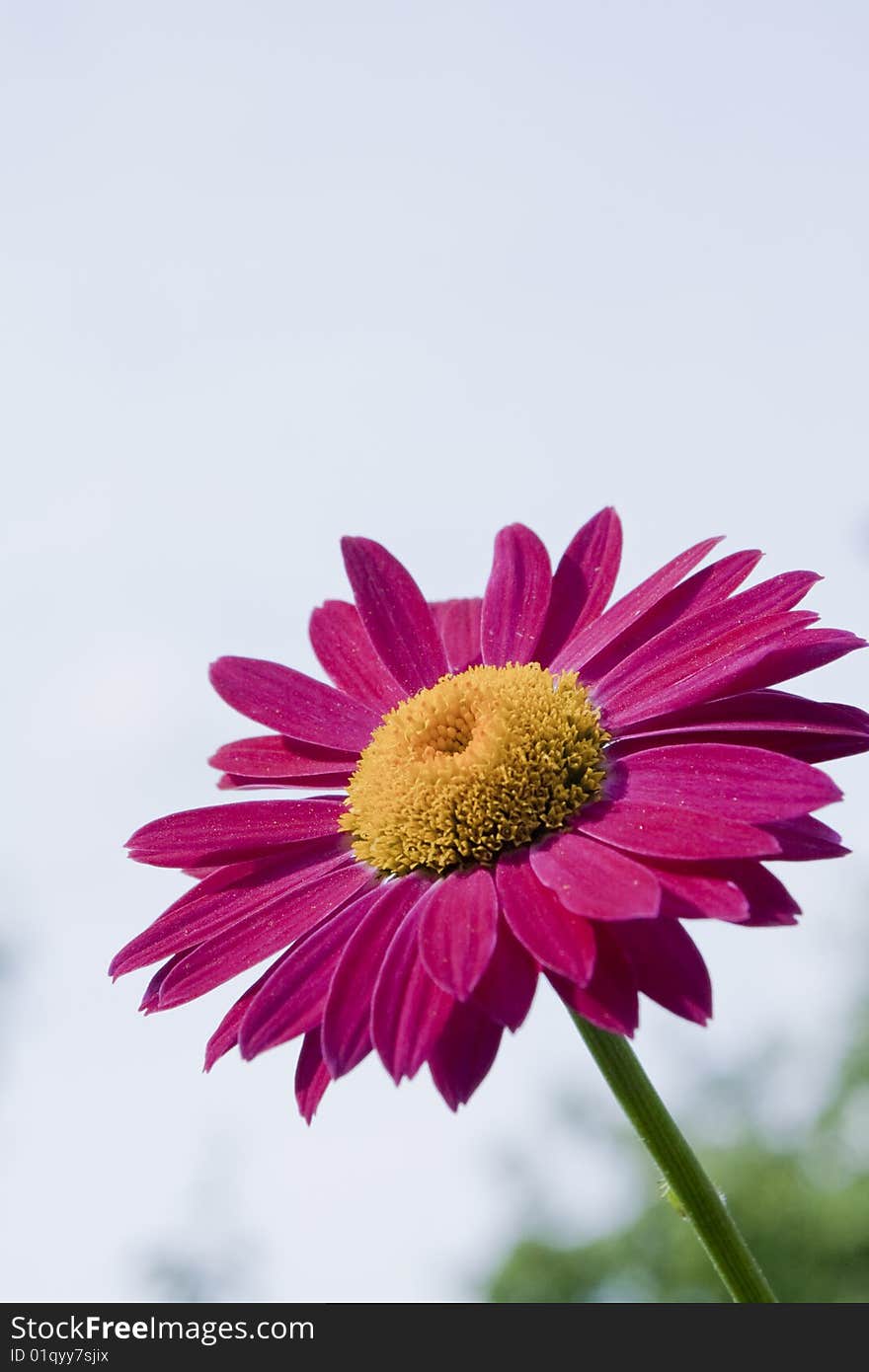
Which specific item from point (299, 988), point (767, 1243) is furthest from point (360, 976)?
point (767, 1243)

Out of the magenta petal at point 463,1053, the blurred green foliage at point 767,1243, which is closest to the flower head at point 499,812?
the magenta petal at point 463,1053

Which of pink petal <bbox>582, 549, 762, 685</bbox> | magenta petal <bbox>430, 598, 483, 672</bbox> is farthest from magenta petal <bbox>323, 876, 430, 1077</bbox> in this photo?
magenta petal <bbox>430, 598, 483, 672</bbox>

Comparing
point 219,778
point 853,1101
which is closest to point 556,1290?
point 853,1101

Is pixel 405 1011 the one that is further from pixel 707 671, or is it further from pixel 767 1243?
pixel 767 1243

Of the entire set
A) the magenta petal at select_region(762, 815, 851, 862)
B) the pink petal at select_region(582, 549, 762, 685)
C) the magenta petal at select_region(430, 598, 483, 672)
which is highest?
the magenta petal at select_region(430, 598, 483, 672)

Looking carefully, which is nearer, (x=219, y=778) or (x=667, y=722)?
(x=667, y=722)

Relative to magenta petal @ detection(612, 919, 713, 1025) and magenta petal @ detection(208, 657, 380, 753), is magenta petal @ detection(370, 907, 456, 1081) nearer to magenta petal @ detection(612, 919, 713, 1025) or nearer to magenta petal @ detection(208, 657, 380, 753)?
magenta petal @ detection(612, 919, 713, 1025)
